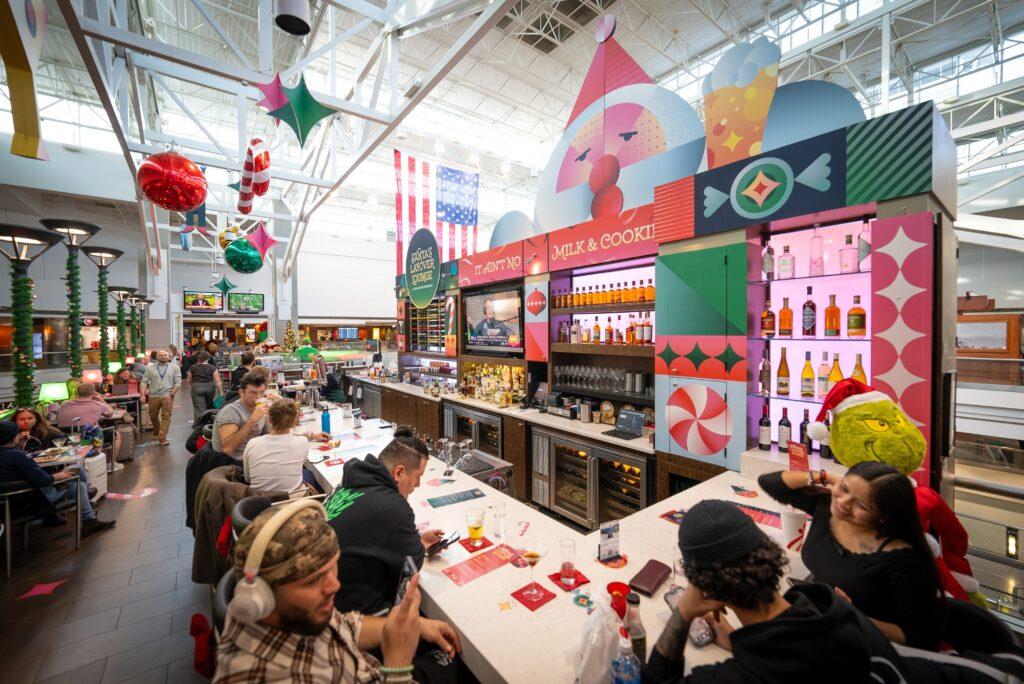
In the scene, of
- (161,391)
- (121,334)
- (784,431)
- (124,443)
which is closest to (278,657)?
(784,431)

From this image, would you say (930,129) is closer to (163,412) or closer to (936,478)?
(936,478)

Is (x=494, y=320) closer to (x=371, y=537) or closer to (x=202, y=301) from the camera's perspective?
(x=371, y=537)

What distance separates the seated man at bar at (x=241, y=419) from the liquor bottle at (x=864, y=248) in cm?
504

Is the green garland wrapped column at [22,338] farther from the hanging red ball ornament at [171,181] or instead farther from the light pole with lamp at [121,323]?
the light pole with lamp at [121,323]

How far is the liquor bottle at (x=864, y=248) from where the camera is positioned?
2711 mm

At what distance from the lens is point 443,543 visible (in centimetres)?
209

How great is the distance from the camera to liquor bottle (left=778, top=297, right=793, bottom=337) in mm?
3176

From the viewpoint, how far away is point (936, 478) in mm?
2359

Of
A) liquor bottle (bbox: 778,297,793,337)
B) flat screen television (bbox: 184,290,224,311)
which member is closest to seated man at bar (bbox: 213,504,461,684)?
liquor bottle (bbox: 778,297,793,337)

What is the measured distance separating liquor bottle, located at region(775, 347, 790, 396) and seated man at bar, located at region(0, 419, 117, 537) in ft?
22.0

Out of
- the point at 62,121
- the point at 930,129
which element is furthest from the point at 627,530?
the point at 62,121

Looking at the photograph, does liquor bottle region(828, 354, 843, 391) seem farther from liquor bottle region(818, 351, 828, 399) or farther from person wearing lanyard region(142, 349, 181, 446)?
person wearing lanyard region(142, 349, 181, 446)

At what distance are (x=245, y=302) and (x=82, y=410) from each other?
13.3 metres

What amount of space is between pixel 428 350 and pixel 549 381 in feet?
12.0
